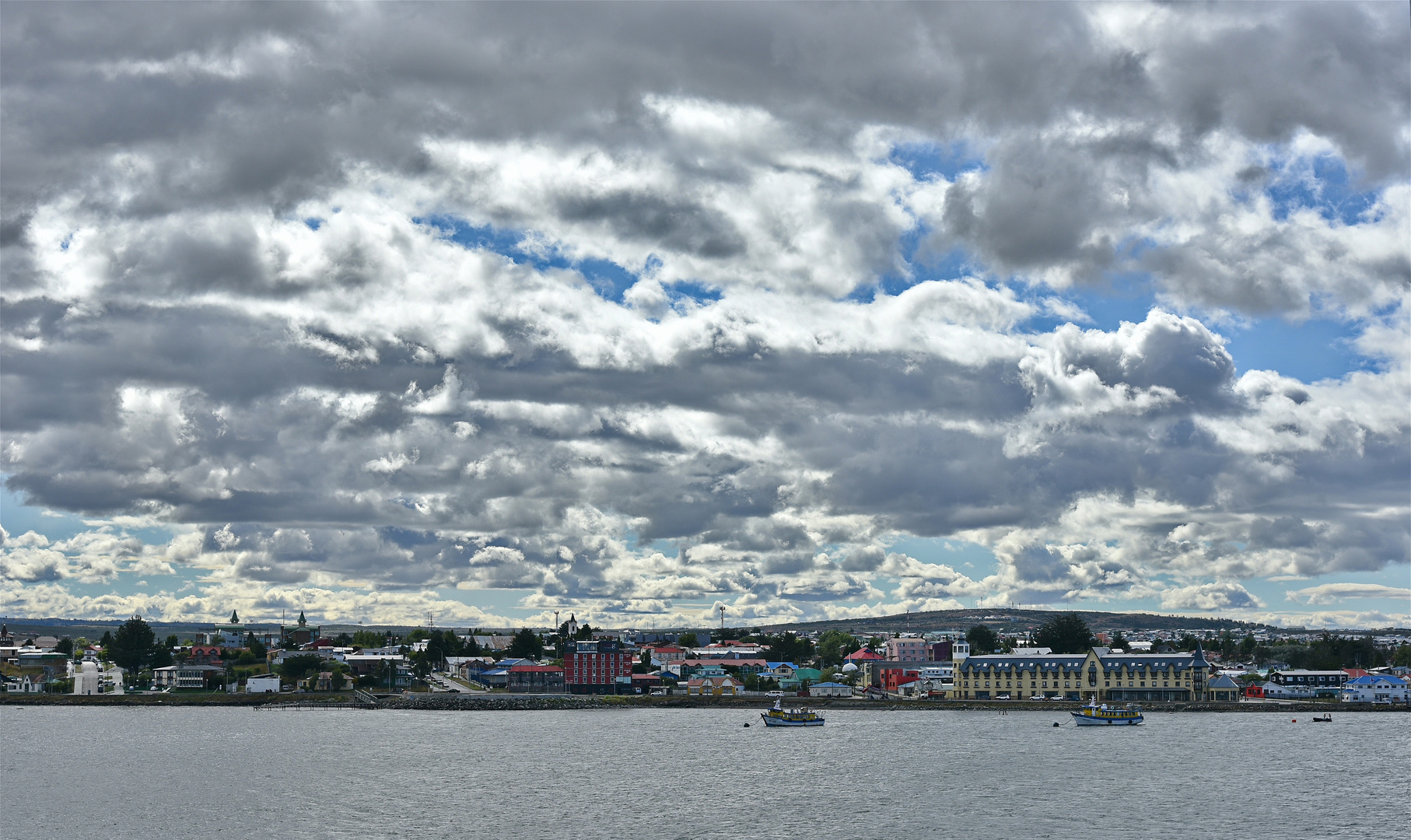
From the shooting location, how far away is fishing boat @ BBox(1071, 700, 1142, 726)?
13988 cm

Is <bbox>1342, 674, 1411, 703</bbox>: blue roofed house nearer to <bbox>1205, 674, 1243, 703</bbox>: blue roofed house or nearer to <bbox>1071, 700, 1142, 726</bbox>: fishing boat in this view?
<bbox>1205, 674, 1243, 703</bbox>: blue roofed house

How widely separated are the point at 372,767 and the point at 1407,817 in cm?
6736

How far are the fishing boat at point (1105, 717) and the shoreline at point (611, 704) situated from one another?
68.6 feet

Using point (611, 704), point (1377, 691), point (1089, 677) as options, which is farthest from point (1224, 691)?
point (611, 704)

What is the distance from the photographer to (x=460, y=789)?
80188 millimetres

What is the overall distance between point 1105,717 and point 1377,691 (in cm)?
6981

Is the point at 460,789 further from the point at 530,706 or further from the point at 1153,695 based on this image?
the point at 1153,695

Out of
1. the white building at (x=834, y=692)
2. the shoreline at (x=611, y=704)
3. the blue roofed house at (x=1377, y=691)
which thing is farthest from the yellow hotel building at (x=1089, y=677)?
the blue roofed house at (x=1377, y=691)

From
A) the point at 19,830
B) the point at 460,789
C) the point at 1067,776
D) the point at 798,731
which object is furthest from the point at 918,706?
the point at 19,830

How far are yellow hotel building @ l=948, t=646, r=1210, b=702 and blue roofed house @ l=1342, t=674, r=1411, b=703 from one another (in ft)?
73.4

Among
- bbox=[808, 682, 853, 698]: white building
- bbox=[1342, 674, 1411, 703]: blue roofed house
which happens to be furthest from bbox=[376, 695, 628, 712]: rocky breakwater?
bbox=[1342, 674, 1411, 703]: blue roofed house

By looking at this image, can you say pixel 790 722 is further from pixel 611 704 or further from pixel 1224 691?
pixel 1224 691

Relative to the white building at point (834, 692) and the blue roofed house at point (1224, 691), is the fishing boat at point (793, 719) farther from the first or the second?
the blue roofed house at point (1224, 691)

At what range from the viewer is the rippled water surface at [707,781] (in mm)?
65688
